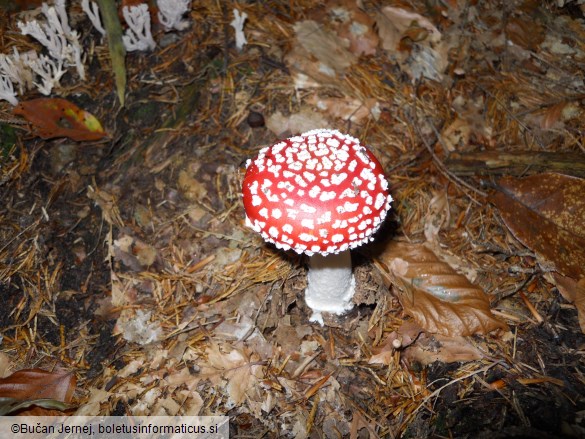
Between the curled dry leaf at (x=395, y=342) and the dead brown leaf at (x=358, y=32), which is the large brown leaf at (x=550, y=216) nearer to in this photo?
the curled dry leaf at (x=395, y=342)

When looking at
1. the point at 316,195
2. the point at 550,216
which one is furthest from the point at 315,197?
the point at 550,216

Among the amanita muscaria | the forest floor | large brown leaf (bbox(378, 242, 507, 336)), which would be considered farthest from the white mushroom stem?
the amanita muscaria

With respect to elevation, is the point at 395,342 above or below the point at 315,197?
below

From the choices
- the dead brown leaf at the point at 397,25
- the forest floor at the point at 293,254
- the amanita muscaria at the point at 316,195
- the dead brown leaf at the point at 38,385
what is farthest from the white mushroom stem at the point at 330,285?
the dead brown leaf at the point at 397,25

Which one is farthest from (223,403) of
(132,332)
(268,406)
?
(132,332)

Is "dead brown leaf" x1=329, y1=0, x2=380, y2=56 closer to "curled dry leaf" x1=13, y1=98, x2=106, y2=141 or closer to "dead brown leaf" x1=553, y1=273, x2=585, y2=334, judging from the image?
"curled dry leaf" x1=13, y1=98, x2=106, y2=141

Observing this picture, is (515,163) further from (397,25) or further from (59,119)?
(59,119)

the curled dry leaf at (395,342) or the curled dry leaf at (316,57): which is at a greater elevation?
the curled dry leaf at (316,57)
